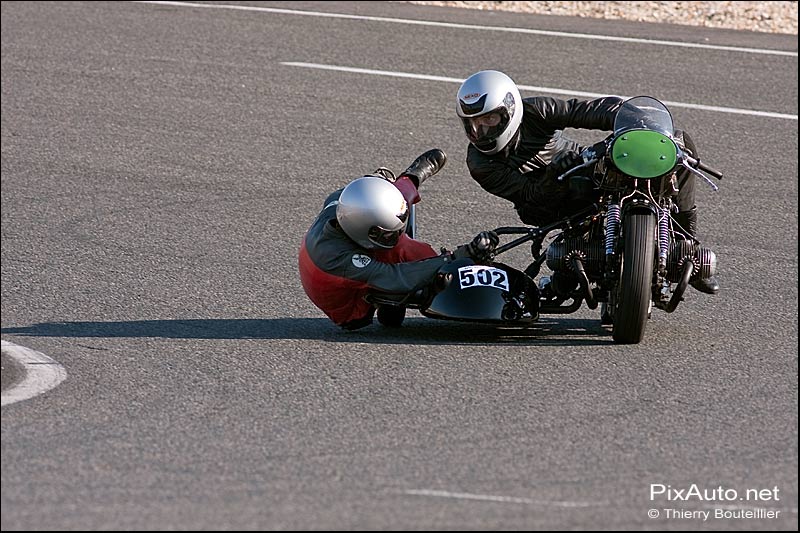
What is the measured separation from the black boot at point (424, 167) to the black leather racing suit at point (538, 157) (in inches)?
11.4

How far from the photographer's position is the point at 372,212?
7203 millimetres

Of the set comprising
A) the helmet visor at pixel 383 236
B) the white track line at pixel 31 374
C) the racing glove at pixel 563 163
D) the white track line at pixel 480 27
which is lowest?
the white track line at pixel 31 374

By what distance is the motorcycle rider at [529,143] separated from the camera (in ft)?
24.5

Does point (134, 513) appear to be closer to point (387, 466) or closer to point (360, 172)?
point (387, 466)

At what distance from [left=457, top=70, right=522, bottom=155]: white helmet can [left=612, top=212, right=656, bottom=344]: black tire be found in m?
1.02

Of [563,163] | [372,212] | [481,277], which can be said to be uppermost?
[563,163]

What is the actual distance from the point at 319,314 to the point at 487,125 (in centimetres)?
160

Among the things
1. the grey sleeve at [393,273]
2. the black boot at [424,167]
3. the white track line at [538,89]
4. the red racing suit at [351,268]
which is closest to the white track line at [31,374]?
the red racing suit at [351,268]

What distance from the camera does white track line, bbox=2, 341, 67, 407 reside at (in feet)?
21.1

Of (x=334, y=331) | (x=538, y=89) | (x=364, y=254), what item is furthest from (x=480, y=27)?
(x=364, y=254)

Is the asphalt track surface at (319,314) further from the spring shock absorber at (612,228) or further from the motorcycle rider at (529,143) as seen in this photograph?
the motorcycle rider at (529,143)

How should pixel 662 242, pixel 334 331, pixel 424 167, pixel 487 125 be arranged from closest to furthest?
pixel 662 242 < pixel 487 125 < pixel 334 331 < pixel 424 167

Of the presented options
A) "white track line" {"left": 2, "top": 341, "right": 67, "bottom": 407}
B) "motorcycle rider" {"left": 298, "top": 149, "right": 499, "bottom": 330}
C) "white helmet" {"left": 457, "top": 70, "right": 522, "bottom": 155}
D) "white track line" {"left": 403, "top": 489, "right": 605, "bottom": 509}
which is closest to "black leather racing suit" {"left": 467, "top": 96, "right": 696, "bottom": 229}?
A: "white helmet" {"left": 457, "top": 70, "right": 522, "bottom": 155}

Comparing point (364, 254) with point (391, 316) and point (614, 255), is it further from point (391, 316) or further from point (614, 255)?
point (614, 255)
